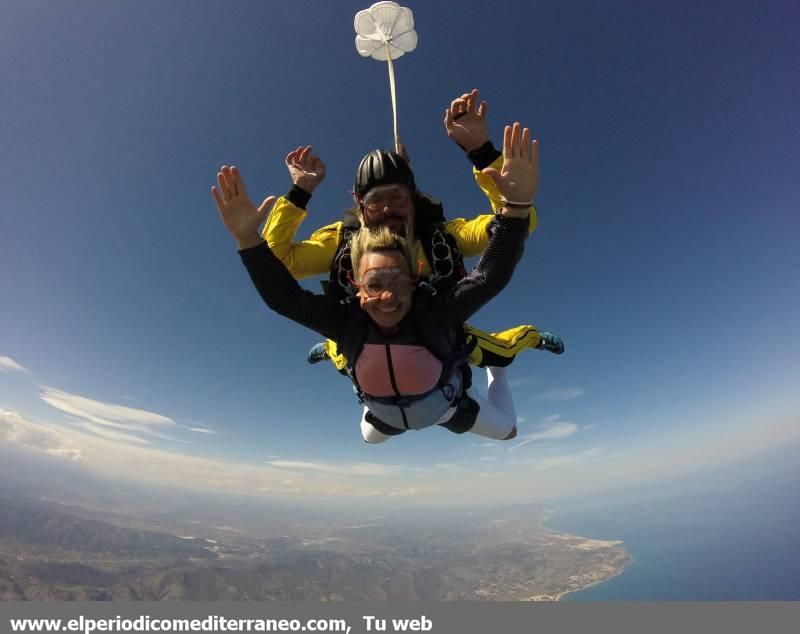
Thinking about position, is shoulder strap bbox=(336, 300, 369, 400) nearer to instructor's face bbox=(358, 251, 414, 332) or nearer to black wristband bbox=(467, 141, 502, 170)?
instructor's face bbox=(358, 251, 414, 332)

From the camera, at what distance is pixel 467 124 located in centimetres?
221

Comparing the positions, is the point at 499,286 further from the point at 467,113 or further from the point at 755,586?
the point at 755,586

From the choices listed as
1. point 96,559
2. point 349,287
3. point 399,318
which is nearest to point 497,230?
point 399,318

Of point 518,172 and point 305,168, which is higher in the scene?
point 305,168

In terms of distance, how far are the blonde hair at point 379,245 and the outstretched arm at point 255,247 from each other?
1.45ft

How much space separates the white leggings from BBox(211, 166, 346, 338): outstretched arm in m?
2.22

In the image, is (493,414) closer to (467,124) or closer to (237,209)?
(467,124)

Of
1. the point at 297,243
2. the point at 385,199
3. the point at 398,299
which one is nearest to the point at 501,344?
the point at 385,199

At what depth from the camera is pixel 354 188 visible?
2.87 metres

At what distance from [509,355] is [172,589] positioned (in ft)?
498

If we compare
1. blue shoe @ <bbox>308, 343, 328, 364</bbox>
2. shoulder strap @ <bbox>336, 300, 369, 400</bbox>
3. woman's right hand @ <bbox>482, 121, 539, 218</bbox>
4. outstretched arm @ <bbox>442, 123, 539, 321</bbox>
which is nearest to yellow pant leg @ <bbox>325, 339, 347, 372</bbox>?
blue shoe @ <bbox>308, 343, 328, 364</bbox>

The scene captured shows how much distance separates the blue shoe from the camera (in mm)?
4605

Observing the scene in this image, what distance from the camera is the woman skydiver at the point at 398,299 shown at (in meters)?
1.85

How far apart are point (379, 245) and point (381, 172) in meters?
0.85
